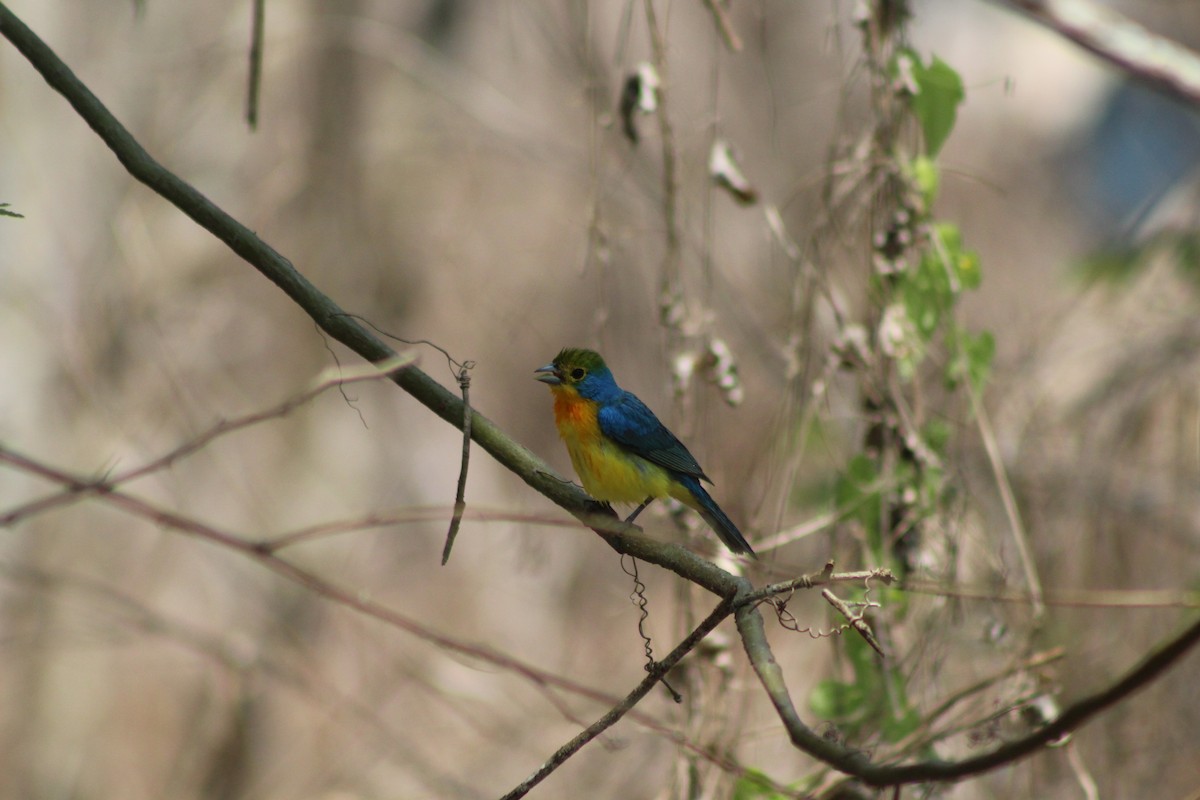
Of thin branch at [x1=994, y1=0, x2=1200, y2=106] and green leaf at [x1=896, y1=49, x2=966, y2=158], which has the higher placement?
thin branch at [x1=994, y1=0, x2=1200, y2=106]

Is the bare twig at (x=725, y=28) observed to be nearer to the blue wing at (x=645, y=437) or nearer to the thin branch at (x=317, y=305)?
the blue wing at (x=645, y=437)

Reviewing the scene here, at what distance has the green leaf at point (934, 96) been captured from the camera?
399cm

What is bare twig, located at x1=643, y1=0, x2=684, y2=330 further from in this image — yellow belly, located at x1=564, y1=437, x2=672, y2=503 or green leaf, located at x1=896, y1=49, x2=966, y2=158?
green leaf, located at x1=896, y1=49, x2=966, y2=158

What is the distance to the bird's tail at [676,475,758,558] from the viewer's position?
3.99 meters

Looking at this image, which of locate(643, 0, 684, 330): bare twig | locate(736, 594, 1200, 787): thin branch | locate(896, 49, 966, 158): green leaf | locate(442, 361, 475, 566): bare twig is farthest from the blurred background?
locate(736, 594, 1200, 787): thin branch

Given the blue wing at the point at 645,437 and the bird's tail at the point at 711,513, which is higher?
the blue wing at the point at 645,437

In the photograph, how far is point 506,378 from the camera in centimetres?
1141

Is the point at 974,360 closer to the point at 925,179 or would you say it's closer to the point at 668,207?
the point at 925,179

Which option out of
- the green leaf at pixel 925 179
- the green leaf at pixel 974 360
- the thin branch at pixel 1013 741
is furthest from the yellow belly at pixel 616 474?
the thin branch at pixel 1013 741

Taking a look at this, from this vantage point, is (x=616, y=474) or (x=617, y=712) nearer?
(x=617, y=712)

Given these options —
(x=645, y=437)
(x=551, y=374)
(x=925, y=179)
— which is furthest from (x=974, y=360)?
(x=551, y=374)

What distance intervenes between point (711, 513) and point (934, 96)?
1799mm

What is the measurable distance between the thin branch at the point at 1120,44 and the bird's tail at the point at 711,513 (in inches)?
114

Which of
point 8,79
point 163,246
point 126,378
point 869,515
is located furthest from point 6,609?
point 869,515
